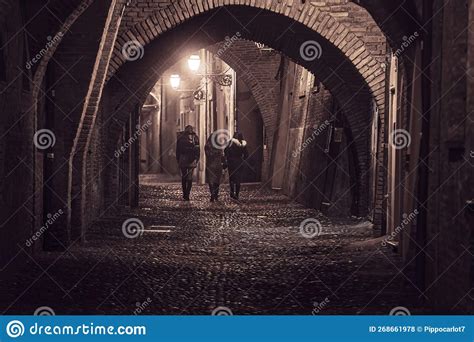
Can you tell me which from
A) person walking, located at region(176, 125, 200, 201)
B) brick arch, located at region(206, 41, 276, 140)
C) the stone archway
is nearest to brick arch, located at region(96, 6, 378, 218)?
the stone archway

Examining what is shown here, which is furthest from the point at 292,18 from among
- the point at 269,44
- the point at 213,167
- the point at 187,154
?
the point at 187,154

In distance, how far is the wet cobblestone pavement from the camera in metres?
7.20

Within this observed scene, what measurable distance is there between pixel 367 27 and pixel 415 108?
19.6ft

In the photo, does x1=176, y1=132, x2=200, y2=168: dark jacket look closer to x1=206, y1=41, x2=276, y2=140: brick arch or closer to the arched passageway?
the arched passageway

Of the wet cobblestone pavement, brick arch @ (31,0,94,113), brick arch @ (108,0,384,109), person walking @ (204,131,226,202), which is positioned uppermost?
brick arch @ (108,0,384,109)

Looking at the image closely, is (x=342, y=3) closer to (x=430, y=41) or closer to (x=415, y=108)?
(x=415, y=108)

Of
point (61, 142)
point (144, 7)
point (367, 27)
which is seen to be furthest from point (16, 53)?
point (367, 27)

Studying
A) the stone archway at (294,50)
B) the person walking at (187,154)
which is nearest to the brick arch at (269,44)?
the stone archway at (294,50)

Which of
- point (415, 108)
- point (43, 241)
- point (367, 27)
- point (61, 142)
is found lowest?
point (43, 241)

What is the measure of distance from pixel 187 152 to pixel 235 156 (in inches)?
42.6

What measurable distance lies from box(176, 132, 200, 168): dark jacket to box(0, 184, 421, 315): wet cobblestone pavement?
568 cm

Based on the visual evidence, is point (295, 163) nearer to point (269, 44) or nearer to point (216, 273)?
point (269, 44)

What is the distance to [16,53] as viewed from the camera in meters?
8.92

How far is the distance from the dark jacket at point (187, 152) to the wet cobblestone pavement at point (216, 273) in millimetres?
5677
